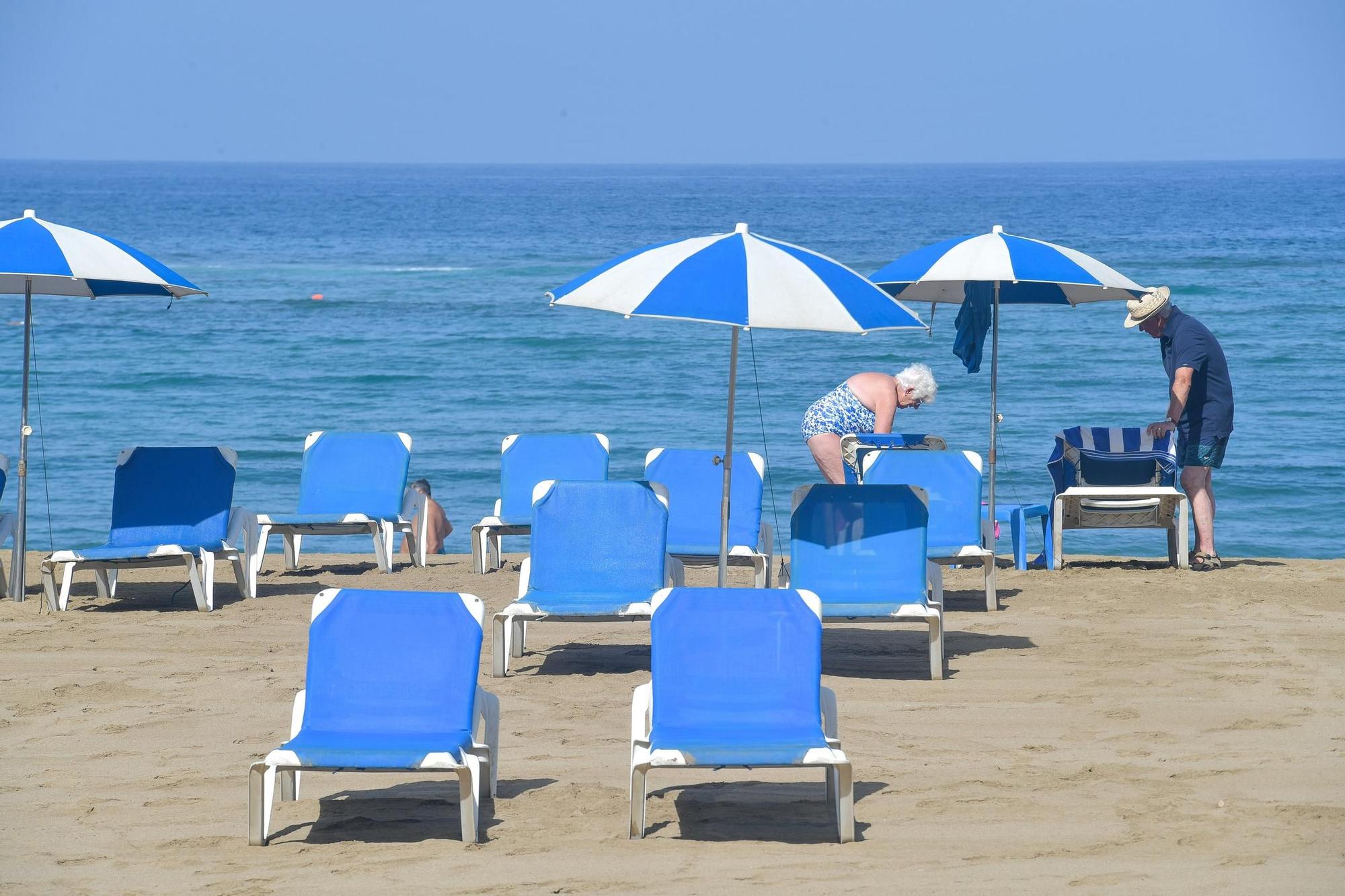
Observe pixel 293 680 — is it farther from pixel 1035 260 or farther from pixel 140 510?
pixel 1035 260

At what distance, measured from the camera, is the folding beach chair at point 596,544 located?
24.4 ft

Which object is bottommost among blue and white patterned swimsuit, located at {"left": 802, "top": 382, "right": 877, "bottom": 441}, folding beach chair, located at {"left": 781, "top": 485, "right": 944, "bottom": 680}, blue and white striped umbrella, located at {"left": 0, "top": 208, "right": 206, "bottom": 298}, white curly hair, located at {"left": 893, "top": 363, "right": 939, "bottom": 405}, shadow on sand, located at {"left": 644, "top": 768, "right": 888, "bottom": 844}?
shadow on sand, located at {"left": 644, "top": 768, "right": 888, "bottom": 844}

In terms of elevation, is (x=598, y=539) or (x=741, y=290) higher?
(x=741, y=290)

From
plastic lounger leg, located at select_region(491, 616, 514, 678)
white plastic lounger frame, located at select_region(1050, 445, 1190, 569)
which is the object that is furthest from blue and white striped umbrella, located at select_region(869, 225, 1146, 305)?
plastic lounger leg, located at select_region(491, 616, 514, 678)

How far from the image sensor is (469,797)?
4762 mm

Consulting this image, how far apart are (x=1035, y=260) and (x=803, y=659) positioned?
4438 mm

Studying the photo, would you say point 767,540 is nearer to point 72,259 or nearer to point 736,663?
point 736,663

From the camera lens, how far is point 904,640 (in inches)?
316

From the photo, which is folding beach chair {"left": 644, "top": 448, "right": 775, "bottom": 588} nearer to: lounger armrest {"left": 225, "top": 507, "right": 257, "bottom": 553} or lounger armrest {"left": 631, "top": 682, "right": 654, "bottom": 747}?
lounger armrest {"left": 225, "top": 507, "right": 257, "bottom": 553}

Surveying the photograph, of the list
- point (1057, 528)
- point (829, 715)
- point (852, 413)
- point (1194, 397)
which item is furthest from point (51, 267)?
point (1194, 397)

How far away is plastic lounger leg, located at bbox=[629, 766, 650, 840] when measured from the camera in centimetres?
482

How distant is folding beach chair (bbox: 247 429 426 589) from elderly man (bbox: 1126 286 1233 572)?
470 centimetres

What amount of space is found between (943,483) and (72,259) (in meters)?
4.84

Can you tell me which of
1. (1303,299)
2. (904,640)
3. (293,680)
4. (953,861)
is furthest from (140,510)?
(1303,299)
